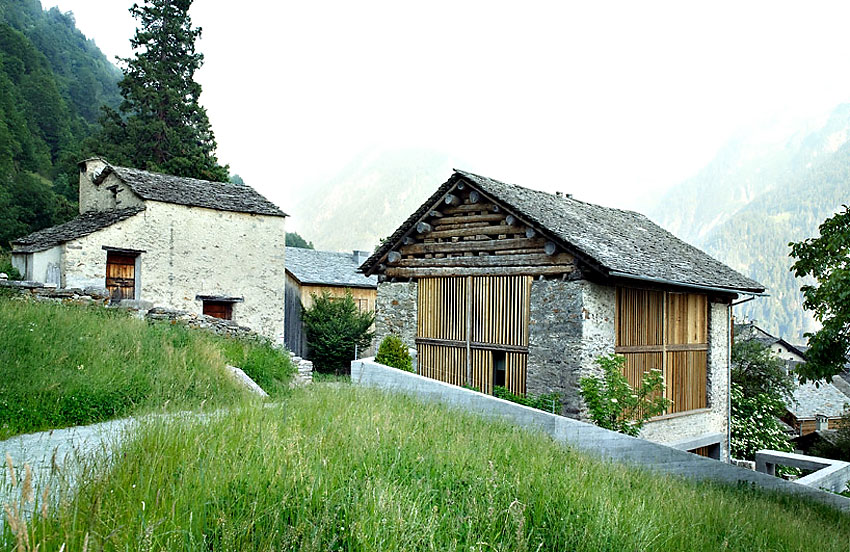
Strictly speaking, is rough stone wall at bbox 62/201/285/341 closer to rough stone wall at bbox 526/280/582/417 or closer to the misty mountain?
rough stone wall at bbox 526/280/582/417

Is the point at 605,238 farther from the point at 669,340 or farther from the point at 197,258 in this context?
the point at 197,258

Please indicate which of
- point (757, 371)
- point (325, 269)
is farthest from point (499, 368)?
point (325, 269)

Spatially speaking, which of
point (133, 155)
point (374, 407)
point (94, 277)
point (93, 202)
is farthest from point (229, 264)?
point (374, 407)

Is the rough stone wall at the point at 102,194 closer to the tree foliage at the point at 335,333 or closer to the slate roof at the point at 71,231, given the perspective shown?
the slate roof at the point at 71,231

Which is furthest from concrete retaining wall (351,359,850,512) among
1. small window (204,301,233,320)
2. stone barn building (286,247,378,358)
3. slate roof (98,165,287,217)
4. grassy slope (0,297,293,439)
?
stone barn building (286,247,378,358)

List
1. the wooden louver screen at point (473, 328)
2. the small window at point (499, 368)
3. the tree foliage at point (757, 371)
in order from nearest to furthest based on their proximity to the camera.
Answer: the wooden louver screen at point (473, 328) < the small window at point (499, 368) < the tree foliage at point (757, 371)

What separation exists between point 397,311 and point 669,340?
6.96 metres

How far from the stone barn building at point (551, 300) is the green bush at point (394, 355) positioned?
85 cm

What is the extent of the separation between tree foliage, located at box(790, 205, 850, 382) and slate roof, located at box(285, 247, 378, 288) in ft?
61.8

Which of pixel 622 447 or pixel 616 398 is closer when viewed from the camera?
pixel 622 447

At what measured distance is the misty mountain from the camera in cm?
12288

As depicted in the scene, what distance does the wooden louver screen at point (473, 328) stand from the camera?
14148mm

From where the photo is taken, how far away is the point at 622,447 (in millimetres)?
10641

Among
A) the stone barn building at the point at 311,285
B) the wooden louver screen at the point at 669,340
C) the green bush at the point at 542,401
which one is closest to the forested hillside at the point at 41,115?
the stone barn building at the point at 311,285
